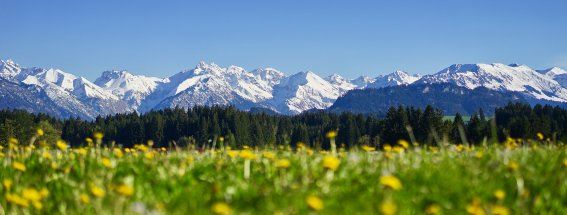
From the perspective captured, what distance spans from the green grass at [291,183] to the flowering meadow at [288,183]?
0.01 m

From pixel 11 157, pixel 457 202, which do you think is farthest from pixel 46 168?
pixel 457 202

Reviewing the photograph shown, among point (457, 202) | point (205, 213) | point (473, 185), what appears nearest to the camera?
point (205, 213)

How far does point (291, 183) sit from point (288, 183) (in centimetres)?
→ 3

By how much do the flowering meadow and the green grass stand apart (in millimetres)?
15

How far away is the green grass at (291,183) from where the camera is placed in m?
6.23

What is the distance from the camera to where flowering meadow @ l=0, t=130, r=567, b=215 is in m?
6.11

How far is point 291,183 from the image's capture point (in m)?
7.12

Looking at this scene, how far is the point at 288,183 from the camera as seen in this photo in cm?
711

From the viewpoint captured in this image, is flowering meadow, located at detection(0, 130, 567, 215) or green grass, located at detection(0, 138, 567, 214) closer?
flowering meadow, located at detection(0, 130, 567, 215)

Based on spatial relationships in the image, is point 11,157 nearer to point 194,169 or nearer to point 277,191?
point 194,169

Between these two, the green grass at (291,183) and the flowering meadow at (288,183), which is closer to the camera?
the flowering meadow at (288,183)

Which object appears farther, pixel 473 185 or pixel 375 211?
pixel 473 185

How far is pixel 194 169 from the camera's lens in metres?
8.29

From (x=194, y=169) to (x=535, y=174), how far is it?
170 inches
